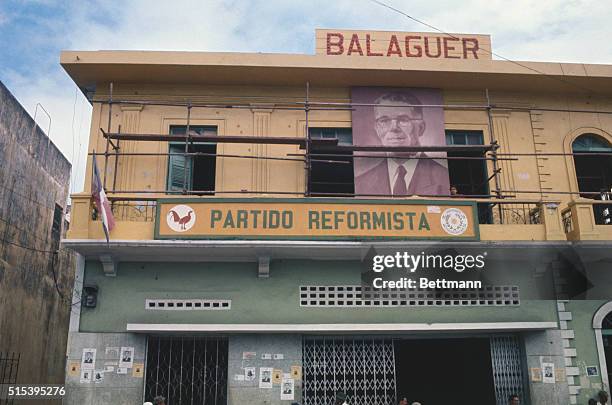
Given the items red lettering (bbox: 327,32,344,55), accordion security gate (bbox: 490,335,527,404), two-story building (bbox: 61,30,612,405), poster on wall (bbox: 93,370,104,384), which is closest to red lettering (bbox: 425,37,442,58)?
two-story building (bbox: 61,30,612,405)

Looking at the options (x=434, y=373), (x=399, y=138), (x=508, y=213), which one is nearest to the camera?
(x=508, y=213)

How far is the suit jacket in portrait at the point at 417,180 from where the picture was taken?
1330cm

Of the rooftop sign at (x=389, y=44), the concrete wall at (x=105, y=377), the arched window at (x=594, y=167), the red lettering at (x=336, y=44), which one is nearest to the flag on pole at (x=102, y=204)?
the concrete wall at (x=105, y=377)

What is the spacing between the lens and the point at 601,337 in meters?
12.0

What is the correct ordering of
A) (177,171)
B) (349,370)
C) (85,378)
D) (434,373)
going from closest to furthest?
(85,378)
(349,370)
(177,171)
(434,373)

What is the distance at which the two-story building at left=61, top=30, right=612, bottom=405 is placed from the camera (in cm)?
1148

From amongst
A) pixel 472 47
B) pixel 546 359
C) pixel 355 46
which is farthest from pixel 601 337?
pixel 355 46

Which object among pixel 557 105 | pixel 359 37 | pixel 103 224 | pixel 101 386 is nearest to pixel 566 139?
pixel 557 105

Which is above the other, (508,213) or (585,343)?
(508,213)

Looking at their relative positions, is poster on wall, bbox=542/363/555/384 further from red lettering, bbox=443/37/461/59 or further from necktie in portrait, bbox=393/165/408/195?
red lettering, bbox=443/37/461/59

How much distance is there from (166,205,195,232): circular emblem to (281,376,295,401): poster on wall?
141 inches

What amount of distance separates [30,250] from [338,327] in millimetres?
9765

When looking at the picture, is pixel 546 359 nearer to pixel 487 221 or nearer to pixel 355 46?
pixel 487 221

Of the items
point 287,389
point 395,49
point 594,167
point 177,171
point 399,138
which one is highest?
point 395,49
